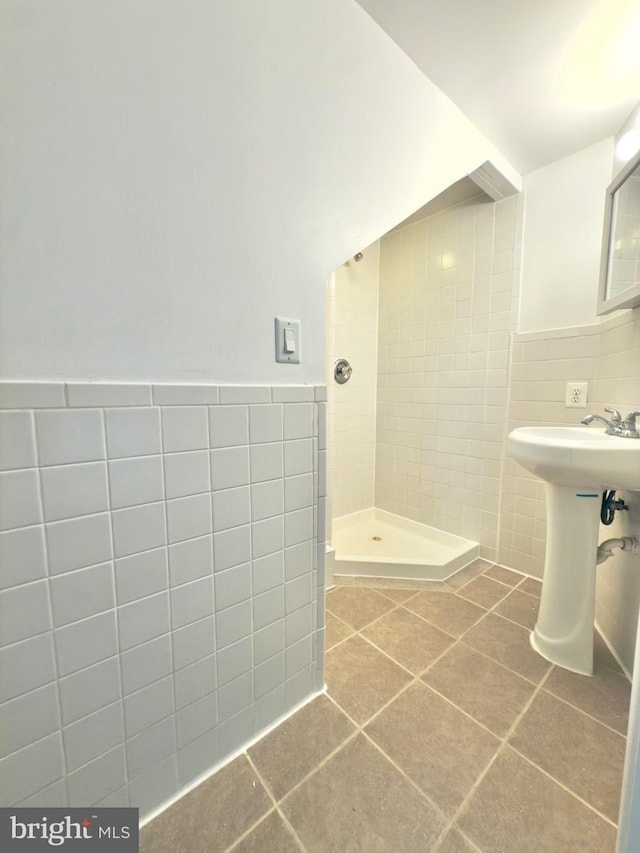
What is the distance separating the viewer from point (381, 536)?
2.37 metres

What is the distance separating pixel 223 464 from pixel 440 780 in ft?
3.29

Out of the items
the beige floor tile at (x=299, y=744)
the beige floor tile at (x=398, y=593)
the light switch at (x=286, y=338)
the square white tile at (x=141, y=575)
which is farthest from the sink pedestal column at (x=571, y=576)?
the square white tile at (x=141, y=575)

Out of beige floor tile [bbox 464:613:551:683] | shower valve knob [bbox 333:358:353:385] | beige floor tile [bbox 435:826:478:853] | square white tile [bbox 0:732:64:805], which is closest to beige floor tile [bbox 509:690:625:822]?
beige floor tile [bbox 464:613:551:683]

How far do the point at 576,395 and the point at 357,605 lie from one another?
58.1 inches

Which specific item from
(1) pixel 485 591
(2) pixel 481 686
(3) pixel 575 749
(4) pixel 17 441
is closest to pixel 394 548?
(1) pixel 485 591

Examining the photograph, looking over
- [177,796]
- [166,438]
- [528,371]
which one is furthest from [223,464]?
[528,371]

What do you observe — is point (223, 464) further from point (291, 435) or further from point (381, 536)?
point (381, 536)

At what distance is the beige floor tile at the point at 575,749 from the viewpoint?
857mm

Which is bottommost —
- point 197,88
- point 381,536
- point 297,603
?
point 381,536

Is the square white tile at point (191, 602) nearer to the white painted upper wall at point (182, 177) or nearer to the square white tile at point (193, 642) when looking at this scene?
the square white tile at point (193, 642)

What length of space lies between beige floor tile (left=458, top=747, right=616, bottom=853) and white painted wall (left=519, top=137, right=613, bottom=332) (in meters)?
Result: 1.78

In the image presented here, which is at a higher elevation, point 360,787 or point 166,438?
point 166,438

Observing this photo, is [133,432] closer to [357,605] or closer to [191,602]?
[191,602]

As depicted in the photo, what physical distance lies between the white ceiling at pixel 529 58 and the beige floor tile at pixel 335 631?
7.22 ft
